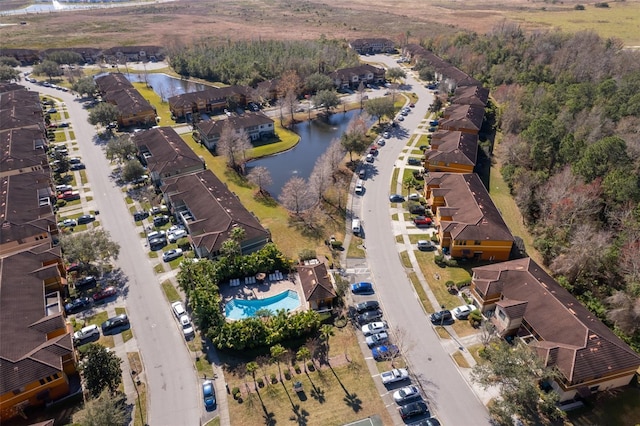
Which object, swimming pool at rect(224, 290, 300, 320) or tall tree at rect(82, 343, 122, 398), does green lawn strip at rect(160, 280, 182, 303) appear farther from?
tall tree at rect(82, 343, 122, 398)

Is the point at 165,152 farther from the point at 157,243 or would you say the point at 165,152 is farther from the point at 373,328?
the point at 373,328

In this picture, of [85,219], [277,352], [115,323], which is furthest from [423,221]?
[85,219]

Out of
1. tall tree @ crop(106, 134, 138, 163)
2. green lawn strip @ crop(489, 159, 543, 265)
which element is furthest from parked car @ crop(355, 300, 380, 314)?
tall tree @ crop(106, 134, 138, 163)

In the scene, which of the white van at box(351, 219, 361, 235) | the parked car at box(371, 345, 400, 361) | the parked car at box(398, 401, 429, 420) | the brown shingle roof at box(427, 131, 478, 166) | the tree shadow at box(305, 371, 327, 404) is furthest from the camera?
the brown shingle roof at box(427, 131, 478, 166)

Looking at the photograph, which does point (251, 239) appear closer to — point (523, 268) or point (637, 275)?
point (523, 268)

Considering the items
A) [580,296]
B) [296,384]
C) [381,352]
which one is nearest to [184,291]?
[296,384]

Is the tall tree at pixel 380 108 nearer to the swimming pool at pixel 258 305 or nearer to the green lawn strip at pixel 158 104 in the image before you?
the green lawn strip at pixel 158 104
